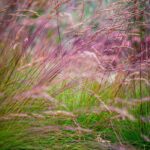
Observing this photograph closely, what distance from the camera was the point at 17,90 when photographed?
2.29 metres

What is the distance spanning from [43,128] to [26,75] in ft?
1.41

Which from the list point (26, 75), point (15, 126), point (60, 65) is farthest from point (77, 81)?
point (15, 126)

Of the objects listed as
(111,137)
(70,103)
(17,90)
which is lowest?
(111,137)

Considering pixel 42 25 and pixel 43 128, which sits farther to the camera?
pixel 42 25

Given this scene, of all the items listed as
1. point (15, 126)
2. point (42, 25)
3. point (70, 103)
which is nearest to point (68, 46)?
point (42, 25)

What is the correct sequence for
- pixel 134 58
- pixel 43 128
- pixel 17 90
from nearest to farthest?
pixel 43 128, pixel 17 90, pixel 134 58

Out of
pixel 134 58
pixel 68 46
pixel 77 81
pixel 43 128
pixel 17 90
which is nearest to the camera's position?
pixel 43 128

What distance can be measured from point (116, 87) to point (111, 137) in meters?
0.43

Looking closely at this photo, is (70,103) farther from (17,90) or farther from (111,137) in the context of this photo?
(17,90)

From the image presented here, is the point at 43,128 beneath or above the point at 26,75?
beneath

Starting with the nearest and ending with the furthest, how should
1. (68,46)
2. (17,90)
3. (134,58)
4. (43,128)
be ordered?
(43,128) < (17,90) < (68,46) < (134,58)

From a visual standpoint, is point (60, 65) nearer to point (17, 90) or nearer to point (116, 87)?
point (17, 90)

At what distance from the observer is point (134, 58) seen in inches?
112

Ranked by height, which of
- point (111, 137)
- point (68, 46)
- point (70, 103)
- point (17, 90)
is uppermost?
point (68, 46)
